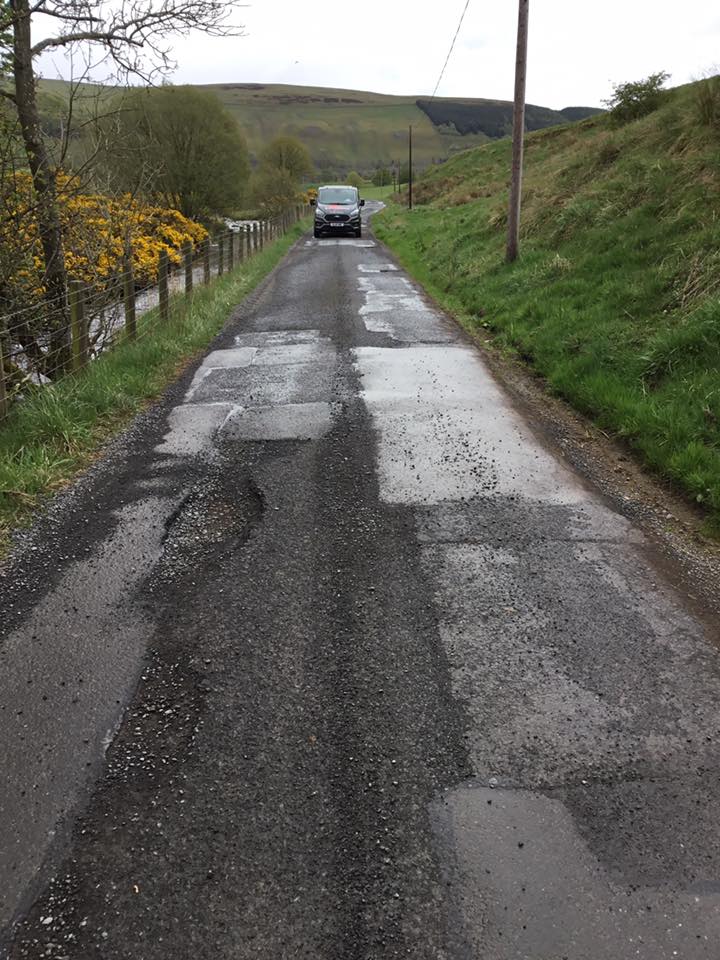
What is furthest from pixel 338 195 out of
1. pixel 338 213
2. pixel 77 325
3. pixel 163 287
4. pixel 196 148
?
pixel 77 325

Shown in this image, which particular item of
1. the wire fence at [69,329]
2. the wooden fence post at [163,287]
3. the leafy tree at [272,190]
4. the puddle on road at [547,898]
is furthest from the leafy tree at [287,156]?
the puddle on road at [547,898]

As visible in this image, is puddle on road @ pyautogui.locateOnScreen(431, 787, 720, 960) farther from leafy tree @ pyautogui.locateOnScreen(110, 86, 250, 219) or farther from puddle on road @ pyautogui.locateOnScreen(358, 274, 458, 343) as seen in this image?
leafy tree @ pyautogui.locateOnScreen(110, 86, 250, 219)

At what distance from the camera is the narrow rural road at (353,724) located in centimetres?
209

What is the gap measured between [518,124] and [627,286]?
250 inches

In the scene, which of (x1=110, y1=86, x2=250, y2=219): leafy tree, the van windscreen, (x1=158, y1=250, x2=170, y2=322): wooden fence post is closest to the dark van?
the van windscreen

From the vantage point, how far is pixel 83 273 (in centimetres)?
1036

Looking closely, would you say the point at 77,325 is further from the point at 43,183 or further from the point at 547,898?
the point at 547,898

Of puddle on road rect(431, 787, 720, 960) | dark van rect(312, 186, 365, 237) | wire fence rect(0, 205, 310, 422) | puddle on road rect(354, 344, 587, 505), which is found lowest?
puddle on road rect(431, 787, 720, 960)

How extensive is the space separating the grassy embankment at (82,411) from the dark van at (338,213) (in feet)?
75.6

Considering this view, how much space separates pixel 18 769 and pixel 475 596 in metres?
2.28

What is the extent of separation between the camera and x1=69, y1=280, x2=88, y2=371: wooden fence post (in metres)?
7.67

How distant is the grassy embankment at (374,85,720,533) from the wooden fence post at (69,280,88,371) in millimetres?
5302

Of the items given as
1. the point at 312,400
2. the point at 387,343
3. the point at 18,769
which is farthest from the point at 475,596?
the point at 387,343

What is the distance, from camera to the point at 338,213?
32.2 metres
